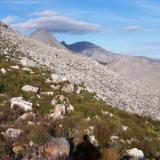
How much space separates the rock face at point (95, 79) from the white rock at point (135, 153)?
1584 centimetres

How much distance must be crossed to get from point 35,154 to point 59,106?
7.80 m

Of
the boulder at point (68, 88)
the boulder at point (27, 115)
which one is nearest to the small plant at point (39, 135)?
the boulder at point (27, 115)

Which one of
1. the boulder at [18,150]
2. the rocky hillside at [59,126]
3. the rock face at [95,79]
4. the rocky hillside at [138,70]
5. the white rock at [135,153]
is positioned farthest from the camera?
the rocky hillside at [138,70]

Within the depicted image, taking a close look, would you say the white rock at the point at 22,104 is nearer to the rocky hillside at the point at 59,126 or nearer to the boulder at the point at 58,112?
the rocky hillside at the point at 59,126

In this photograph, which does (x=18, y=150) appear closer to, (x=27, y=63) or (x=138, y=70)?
(x=27, y=63)

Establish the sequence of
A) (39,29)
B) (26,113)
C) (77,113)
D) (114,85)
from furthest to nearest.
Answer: (39,29) → (114,85) → (77,113) → (26,113)

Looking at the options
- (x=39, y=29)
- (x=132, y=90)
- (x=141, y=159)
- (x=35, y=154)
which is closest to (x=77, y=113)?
(x=141, y=159)

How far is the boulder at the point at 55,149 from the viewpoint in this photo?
41.7 ft

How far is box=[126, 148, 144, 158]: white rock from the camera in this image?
14.9 meters

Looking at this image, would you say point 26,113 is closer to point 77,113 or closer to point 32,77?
point 77,113

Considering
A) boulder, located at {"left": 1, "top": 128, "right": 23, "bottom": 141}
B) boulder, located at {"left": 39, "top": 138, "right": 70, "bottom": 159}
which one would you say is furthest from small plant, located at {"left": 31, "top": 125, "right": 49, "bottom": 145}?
boulder, located at {"left": 1, "top": 128, "right": 23, "bottom": 141}

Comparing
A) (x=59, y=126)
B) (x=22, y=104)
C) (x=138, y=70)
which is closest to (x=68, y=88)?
(x=22, y=104)

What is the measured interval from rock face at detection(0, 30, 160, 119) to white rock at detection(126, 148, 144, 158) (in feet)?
52.0

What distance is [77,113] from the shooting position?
20.2 meters
